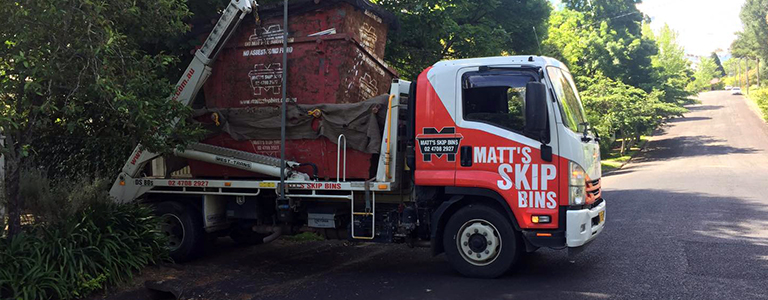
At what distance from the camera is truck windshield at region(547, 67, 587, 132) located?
6.47 m

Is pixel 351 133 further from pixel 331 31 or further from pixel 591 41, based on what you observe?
pixel 591 41

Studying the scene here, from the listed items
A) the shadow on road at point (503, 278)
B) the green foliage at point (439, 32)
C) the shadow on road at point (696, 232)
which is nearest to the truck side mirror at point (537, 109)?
the shadow on road at point (503, 278)

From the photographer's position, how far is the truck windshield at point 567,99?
647cm

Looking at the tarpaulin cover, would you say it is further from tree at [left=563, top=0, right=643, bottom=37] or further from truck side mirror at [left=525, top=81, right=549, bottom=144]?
tree at [left=563, top=0, right=643, bottom=37]

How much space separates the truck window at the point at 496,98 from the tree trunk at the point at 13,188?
193 inches

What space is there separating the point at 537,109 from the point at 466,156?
928 millimetres

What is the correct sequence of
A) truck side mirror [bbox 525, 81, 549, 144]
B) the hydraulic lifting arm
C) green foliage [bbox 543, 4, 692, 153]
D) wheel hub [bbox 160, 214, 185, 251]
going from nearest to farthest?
truck side mirror [bbox 525, 81, 549, 144], the hydraulic lifting arm, wheel hub [bbox 160, 214, 185, 251], green foliage [bbox 543, 4, 692, 153]

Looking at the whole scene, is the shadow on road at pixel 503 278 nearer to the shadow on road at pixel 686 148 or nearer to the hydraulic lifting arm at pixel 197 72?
the hydraulic lifting arm at pixel 197 72

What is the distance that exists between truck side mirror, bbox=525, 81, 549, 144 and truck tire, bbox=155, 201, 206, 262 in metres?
4.61

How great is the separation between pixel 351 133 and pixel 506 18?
493 inches

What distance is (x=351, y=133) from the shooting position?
7.14 m

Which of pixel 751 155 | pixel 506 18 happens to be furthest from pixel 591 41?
pixel 506 18

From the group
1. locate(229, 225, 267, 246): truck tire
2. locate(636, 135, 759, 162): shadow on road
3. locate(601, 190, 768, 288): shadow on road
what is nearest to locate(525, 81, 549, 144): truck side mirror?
locate(601, 190, 768, 288): shadow on road

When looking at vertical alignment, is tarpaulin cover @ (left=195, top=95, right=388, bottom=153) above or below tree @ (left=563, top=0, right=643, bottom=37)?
below
